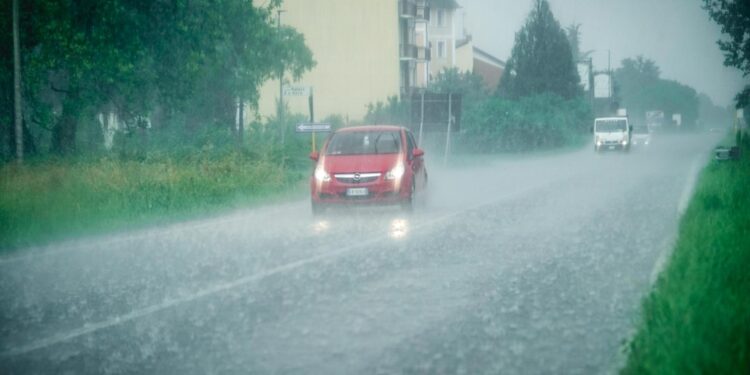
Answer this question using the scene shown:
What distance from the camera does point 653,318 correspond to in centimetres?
602

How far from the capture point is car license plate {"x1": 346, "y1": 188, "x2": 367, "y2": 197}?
612 inches

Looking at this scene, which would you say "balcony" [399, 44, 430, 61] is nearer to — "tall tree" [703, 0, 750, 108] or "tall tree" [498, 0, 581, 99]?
"tall tree" [498, 0, 581, 99]

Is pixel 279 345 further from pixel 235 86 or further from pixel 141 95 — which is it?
pixel 235 86

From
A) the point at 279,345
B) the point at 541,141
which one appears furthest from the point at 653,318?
the point at 541,141

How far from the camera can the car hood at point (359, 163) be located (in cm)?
1573

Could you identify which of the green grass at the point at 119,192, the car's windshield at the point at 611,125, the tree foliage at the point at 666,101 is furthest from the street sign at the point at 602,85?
the green grass at the point at 119,192

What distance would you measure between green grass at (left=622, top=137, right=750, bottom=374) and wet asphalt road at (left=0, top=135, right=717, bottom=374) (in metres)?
0.38

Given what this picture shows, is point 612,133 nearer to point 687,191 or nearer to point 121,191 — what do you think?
point 687,191

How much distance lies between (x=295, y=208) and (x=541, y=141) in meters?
39.2

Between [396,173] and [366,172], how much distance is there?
613mm

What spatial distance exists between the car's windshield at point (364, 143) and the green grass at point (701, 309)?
7.52 metres

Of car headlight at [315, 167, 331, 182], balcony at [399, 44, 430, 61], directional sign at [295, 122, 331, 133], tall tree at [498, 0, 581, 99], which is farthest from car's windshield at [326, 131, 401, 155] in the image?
tall tree at [498, 0, 581, 99]

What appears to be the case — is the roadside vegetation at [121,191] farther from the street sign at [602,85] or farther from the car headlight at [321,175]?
the street sign at [602,85]

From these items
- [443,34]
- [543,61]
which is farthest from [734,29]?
[443,34]
